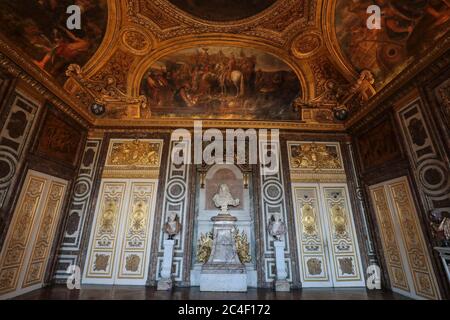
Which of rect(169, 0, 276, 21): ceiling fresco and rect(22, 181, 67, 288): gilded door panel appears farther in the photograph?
rect(169, 0, 276, 21): ceiling fresco

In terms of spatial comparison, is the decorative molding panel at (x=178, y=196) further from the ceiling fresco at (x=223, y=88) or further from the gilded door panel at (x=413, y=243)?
the gilded door panel at (x=413, y=243)

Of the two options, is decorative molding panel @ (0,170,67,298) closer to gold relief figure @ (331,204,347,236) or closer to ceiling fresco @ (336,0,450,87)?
gold relief figure @ (331,204,347,236)

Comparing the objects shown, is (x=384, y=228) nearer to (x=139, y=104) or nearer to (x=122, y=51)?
(x=139, y=104)

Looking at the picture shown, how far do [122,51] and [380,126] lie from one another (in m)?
9.75

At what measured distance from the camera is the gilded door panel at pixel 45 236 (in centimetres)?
614

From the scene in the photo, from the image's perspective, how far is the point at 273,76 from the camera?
350 inches

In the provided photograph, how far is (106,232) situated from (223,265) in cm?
426

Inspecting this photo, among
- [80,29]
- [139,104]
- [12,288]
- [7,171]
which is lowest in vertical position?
[12,288]

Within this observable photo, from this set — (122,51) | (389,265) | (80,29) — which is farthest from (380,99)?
(80,29)

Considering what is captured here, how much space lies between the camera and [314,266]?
23.6ft

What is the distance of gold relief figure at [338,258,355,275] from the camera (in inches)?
280

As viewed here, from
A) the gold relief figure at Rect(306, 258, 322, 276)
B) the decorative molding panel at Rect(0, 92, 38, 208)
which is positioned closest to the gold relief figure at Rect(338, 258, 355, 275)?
the gold relief figure at Rect(306, 258, 322, 276)

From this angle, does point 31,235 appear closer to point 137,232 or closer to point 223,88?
point 137,232

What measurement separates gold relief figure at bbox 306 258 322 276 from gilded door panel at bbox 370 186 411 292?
2.02 m
